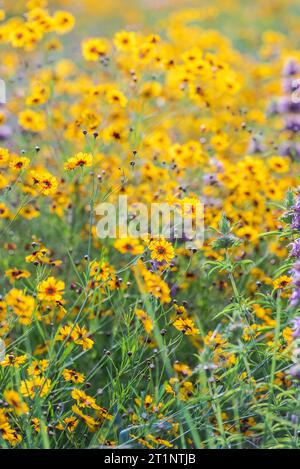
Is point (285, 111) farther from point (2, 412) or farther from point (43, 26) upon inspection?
point (2, 412)

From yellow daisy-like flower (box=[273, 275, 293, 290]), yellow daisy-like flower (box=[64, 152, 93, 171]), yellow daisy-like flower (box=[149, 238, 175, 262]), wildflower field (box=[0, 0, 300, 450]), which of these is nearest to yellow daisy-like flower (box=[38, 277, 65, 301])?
wildflower field (box=[0, 0, 300, 450])

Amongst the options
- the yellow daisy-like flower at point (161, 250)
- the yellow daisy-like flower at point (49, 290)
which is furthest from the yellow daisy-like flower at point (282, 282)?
the yellow daisy-like flower at point (49, 290)

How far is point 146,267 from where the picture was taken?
266 centimetres

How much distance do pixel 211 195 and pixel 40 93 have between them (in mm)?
1003

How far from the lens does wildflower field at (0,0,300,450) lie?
2.19 metres

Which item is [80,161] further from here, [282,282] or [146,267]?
[282,282]

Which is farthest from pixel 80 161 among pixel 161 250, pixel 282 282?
pixel 282 282

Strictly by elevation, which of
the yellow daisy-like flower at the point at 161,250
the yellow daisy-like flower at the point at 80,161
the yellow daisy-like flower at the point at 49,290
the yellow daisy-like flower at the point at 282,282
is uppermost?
the yellow daisy-like flower at the point at 80,161

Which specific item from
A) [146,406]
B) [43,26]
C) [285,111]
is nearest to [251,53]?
[285,111]

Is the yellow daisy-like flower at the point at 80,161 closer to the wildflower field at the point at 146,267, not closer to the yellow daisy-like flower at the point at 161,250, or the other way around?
the wildflower field at the point at 146,267

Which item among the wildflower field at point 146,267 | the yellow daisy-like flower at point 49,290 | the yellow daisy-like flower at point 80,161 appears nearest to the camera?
the wildflower field at point 146,267

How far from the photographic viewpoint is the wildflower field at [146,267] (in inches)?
86.2

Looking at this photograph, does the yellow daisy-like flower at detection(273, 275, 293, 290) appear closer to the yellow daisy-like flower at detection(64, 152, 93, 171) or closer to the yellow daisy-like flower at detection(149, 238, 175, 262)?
the yellow daisy-like flower at detection(149, 238, 175, 262)

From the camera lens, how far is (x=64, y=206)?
329 centimetres
